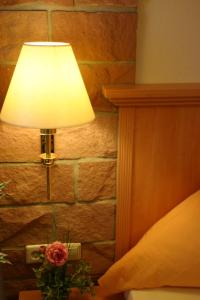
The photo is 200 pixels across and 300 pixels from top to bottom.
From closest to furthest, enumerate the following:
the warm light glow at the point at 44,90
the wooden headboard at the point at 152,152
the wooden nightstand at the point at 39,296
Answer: the warm light glow at the point at 44,90
the wooden headboard at the point at 152,152
the wooden nightstand at the point at 39,296

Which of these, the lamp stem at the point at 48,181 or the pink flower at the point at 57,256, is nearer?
the pink flower at the point at 57,256

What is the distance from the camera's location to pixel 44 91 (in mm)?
953

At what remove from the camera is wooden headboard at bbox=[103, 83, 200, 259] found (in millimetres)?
1186

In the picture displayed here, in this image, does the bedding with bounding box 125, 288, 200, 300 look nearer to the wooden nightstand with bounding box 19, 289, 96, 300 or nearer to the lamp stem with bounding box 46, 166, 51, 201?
the wooden nightstand with bounding box 19, 289, 96, 300

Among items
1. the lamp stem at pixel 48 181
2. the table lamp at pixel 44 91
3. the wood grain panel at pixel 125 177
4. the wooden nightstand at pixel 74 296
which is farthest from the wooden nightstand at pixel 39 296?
the table lamp at pixel 44 91

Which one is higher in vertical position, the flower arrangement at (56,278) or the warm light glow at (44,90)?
the warm light glow at (44,90)

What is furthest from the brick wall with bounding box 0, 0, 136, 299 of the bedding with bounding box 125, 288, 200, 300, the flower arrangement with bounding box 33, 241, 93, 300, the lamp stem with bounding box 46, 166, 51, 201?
the bedding with bounding box 125, 288, 200, 300

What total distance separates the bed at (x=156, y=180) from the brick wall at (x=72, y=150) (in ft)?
0.18

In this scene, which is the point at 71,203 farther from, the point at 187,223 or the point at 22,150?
the point at 187,223

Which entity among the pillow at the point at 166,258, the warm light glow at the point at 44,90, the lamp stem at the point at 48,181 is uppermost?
the warm light glow at the point at 44,90

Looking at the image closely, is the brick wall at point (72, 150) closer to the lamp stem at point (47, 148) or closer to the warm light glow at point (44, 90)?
Result: the lamp stem at point (47, 148)

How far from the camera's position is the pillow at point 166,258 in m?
1.14

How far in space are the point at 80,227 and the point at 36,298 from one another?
29 cm

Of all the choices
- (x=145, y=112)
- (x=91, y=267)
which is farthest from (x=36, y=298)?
(x=145, y=112)
